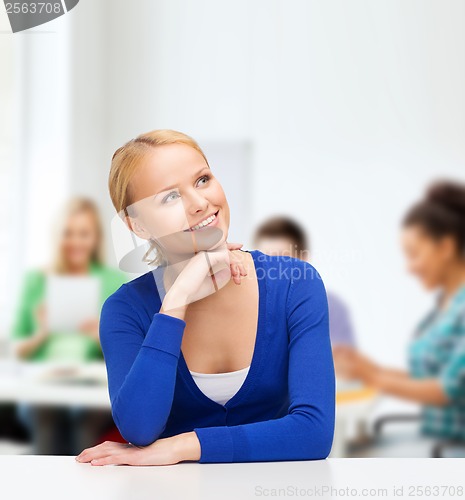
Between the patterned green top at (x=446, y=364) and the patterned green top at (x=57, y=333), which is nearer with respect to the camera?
the patterned green top at (x=446, y=364)

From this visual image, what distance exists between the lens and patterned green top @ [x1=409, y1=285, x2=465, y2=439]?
2426mm

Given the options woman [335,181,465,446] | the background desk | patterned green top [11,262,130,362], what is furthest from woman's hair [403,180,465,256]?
patterned green top [11,262,130,362]

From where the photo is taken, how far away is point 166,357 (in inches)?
42.0

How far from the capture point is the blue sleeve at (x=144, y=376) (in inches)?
40.8

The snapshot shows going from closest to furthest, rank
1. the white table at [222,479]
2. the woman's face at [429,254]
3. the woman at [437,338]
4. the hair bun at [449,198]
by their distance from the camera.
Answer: the white table at [222,479]
the woman at [437,338]
the woman's face at [429,254]
the hair bun at [449,198]

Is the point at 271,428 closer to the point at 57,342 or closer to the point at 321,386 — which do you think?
the point at 321,386

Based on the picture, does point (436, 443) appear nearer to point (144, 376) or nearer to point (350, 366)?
point (350, 366)

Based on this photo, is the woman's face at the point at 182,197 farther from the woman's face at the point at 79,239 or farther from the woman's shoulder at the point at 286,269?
the woman's face at the point at 79,239

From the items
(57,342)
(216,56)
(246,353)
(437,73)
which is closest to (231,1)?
(216,56)

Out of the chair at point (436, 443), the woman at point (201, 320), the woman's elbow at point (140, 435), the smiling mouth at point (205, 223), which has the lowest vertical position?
the chair at point (436, 443)

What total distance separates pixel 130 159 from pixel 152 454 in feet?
1.45

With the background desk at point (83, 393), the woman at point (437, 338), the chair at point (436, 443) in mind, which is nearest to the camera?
the chair at point (436, 443)

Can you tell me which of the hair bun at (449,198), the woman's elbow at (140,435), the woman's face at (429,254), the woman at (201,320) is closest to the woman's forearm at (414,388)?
the woman's face at (429,254)

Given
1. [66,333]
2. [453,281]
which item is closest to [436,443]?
[453,281]
